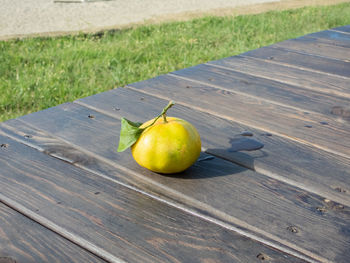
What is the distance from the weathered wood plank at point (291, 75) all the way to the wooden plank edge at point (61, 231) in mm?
1200

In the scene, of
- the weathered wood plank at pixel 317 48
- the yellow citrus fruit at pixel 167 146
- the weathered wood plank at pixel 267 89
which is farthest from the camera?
the weathered wood plank at pixel 317 48

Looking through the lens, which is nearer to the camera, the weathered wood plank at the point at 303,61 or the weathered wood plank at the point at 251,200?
the weathered wood plank at the point at 251,200

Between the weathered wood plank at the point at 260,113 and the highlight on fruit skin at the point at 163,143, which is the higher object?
the highlight on fruit skin at the point at 163,143

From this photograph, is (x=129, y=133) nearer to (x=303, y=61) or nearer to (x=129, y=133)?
(x=129, y=133)

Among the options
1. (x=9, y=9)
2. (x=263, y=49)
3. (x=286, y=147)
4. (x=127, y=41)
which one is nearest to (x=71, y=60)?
(x=127, y=41)

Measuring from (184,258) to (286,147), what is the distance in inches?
22.2

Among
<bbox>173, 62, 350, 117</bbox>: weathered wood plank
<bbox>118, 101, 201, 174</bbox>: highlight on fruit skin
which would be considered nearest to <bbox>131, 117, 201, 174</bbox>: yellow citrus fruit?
<bbox>118, 101, 201, 174</bbox>: highlight on fruit skin

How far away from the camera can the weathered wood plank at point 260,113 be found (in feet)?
4.47

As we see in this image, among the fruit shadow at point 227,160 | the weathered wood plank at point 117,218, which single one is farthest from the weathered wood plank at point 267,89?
the weathered wood plank at point 117,218

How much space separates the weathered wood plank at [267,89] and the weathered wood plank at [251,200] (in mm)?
582

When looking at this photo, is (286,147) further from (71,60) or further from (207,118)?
(71,60)

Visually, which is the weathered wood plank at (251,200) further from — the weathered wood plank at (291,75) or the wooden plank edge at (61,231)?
the weathered wood plank at (291,75)

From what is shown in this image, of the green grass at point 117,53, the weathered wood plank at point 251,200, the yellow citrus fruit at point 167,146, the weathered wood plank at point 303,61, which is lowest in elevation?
the green grass at point 117,53

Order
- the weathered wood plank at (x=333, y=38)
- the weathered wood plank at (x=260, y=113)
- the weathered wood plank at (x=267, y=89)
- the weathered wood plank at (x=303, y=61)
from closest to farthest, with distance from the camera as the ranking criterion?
the weathered wood plank at (x=260, y=113) → the weathered wood plank at (x=267, y=89) → the weathered wood plank at (x=303, y=61) → the weathered wood plank at (x=333, y=38)
